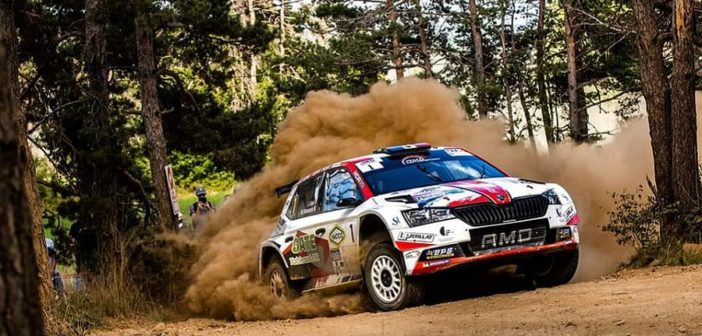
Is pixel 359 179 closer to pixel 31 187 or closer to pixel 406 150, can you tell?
pixel 406 150

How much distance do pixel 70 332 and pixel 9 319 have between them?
7972 millimetres

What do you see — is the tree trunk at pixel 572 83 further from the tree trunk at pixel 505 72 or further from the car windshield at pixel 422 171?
the car windshield at pixel 422 171

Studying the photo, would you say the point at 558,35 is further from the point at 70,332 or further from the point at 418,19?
the point at 70,332

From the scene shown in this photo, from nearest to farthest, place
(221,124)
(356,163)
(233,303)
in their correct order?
(356,163)
(233,303)
(221,124)

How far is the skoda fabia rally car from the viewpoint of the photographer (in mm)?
10625

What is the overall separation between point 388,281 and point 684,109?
223 inches

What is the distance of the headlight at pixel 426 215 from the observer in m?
10.6

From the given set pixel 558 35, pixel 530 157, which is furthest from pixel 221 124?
pixel 558 35

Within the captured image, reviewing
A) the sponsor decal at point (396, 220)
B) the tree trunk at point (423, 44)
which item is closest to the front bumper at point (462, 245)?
the sponsor decal at point (396, 220)

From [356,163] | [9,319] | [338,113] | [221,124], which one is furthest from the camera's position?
[221,124]

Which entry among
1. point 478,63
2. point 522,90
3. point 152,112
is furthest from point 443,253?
point 522,90

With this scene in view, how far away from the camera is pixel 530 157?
18547 millimetres

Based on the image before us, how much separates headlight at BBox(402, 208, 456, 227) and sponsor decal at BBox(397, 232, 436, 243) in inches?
4.5

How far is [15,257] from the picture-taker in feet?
11.4
